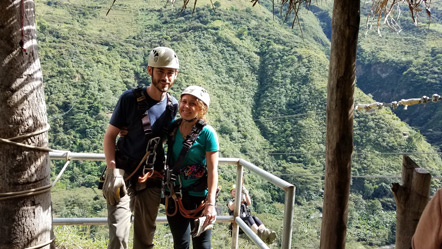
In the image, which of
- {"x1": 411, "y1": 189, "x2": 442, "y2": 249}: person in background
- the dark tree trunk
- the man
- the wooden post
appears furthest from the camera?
the man

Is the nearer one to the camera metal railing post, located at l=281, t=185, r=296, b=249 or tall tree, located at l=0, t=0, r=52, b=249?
tall tree, located at l=0, t=0, r=52, b=249

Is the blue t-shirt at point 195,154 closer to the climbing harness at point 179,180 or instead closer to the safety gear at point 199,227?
the climbing harness at point 179,180

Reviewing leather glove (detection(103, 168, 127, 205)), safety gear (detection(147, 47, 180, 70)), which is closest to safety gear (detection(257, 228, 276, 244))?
leather glove (detection(103, 168, 127, 205))

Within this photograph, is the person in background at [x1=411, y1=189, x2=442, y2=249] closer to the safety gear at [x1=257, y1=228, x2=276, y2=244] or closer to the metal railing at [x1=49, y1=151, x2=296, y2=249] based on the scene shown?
the metal railing at [x1=49, y1=151, x2=296, y2=249]

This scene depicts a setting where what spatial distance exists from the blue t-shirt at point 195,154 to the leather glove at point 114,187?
24 cm

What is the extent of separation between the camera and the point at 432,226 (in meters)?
1.04

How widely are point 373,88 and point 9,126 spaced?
38.0m

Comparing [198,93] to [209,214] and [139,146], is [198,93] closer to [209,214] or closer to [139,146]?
[139,146]

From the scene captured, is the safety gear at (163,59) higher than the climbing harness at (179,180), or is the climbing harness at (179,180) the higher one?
the safety gear at (163,59)

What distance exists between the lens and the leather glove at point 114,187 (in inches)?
71.4

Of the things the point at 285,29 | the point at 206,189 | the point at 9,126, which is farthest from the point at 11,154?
the point at 285,29

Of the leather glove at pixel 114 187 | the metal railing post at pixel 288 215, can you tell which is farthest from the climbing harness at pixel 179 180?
the metal railing post at pixel 288 215

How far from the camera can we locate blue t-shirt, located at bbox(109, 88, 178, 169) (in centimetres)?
192

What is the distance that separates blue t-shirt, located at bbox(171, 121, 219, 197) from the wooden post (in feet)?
2.49
